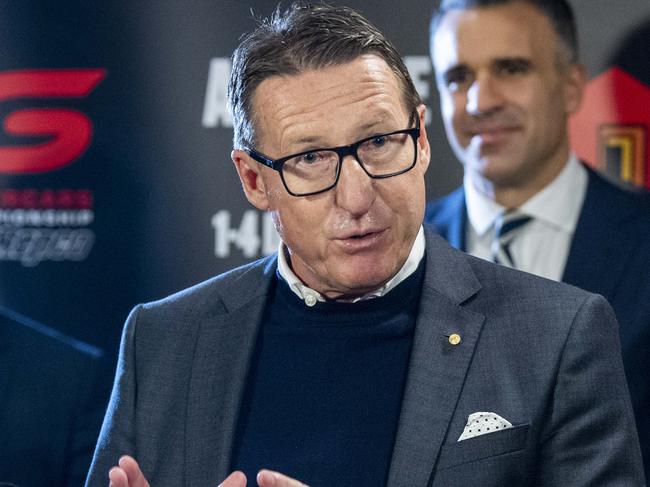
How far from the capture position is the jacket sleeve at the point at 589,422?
1.69 m

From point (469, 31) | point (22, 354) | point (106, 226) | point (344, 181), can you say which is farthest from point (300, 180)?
point (22, 354)

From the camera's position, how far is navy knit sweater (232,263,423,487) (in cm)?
183

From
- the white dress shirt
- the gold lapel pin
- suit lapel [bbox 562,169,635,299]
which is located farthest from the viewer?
the white dress shirt

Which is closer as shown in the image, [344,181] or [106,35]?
[344,181]

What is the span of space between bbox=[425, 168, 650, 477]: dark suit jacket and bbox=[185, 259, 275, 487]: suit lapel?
1019 millimetres

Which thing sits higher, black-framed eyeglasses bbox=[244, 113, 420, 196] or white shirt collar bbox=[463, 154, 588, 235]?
black-framed eyeglasses bbox=[244, 113, 420, 196]

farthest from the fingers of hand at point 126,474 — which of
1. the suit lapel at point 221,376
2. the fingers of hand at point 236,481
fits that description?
the suit lapel at point 221,376

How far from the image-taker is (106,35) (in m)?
3.10

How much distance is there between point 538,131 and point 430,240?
966mm

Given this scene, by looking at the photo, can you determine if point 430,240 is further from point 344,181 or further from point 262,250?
point 262,250

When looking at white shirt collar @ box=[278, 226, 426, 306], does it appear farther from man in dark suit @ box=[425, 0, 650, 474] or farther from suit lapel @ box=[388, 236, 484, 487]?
man in dark suit @ box=[425, 0, 650, 474]

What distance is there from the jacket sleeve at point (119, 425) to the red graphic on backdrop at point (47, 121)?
1234 millimetres

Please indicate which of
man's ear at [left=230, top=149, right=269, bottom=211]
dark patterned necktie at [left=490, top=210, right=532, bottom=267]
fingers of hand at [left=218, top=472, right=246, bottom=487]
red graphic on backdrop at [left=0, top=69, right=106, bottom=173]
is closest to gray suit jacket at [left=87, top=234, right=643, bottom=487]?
man's ear at [left=230, top=149, right=269, bottom=211]

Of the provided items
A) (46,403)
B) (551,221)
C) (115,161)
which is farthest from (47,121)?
(551,221)
